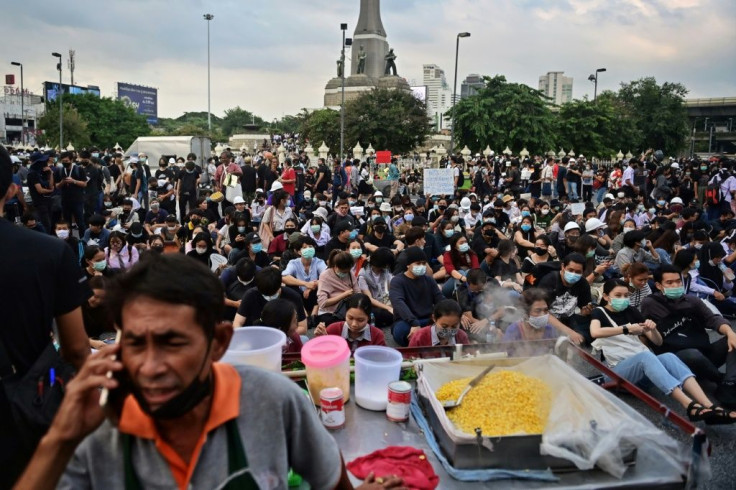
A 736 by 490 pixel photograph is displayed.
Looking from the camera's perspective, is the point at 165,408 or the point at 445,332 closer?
the point at 165,408

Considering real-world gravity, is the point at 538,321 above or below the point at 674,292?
below

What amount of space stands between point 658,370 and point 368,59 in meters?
53.9

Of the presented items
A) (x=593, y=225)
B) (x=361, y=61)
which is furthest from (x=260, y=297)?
(x=361, y=61)

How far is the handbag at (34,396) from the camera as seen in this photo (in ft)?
6.33

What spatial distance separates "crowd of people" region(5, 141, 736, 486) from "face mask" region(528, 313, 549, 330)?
0.06 ft

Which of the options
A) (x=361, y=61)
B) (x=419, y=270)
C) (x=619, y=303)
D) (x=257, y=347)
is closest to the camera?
(x=257, y=347)

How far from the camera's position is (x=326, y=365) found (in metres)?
3.21

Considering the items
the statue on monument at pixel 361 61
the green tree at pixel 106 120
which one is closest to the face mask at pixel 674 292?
the statue on monument at pixel 361 61

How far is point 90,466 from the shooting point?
143 centimetres

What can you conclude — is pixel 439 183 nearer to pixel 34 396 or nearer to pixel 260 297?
pixel 260 297

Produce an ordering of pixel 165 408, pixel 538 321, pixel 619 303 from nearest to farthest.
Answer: pixel 165 408 < pixel 538 321 < pixel 619 303

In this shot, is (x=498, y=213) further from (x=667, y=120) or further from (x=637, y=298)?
(x=667, y=120)

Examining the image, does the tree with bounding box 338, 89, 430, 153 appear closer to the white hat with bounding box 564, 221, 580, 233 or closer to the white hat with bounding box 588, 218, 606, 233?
the white hat with bounding box 564, 221, 580, 233

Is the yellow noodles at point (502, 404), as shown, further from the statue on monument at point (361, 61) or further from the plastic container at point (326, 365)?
the statue on monument at point (361, 61)
